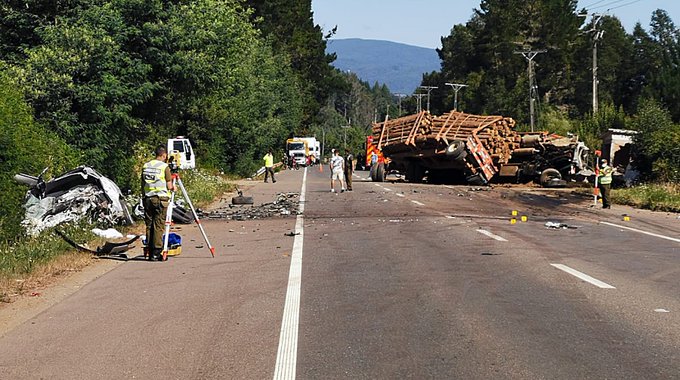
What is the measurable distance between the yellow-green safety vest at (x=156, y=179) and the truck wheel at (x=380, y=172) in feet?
104

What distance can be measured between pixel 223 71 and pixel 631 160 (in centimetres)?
1873

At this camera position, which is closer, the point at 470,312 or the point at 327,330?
the point at 327,330

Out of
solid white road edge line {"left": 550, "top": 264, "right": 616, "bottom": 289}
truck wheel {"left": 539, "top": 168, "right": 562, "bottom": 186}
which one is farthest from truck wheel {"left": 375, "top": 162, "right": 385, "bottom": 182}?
solid white road edge line {"left": 550, "top": 264, "right": 616, "bottom": 289}

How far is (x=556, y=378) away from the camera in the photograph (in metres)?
6.29

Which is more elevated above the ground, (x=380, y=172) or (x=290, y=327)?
(x=380, y=172)

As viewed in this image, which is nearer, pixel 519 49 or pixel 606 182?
pixel 606 182

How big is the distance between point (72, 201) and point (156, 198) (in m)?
3.41

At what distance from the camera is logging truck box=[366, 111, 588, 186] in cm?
3669

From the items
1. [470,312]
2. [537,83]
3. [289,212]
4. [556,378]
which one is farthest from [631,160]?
[537,83]

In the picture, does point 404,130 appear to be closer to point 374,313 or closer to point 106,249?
point 106,249

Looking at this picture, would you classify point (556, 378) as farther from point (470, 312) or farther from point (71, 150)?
point (71, 150)

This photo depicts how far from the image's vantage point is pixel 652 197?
2705cm

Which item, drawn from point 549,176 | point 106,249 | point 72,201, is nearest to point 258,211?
point 72,201

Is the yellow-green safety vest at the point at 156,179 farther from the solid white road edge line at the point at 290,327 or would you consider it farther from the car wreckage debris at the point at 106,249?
the solid white road edge line at the point at 290,327
